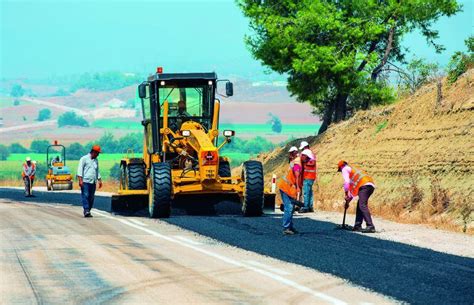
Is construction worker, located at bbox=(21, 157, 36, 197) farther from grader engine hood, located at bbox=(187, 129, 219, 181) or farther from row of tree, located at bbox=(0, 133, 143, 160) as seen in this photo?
row of tree, located at bbox=(0, 133, 143, 160)

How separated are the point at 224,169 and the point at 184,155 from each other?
1.39 metres

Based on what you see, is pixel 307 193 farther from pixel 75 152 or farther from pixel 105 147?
pixel 105 147

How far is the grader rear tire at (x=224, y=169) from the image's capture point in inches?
1110

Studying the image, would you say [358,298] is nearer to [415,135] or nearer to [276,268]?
[276,268]

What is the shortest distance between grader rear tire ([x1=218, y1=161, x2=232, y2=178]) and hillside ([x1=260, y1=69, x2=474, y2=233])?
13.0ft

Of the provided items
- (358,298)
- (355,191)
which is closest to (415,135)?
(355,191)

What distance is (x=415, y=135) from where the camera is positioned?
37094 mm

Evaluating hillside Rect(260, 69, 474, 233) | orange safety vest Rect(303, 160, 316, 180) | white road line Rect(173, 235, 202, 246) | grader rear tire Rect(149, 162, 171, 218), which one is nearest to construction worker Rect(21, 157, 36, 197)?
hillside Rect(260, 69, 474, 233)

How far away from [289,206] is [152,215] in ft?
17.4

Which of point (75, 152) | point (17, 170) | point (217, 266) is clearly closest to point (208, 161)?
point (217, 266)

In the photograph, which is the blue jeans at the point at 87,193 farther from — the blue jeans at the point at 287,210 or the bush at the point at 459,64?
the bush at the point at 459,64

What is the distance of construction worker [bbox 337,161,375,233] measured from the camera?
22.7 m

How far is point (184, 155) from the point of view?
27375mm

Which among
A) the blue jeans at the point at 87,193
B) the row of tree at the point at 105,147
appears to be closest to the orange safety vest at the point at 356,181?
the blue jeans at the point at 87,193
